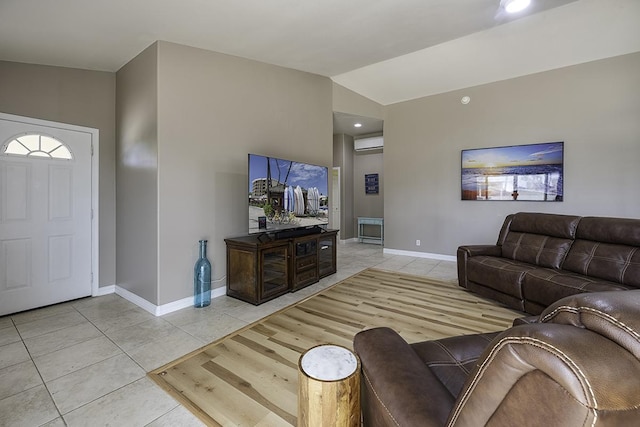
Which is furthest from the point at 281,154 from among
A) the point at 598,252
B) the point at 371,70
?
the point at 598,252

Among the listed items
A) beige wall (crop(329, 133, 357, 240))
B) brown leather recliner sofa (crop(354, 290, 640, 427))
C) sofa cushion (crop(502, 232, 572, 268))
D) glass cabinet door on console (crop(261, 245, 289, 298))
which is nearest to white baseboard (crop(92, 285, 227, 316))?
glass cabinet door on console (crop(261, 245, 289, 298))

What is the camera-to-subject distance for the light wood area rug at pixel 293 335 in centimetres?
161

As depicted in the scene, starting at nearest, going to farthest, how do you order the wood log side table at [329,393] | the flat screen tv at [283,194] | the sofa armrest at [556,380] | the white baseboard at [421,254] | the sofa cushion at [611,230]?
the sofa armrest at [556,380]
the wood log side table at [329,393]
the sofa cushion at [611,230]
the flat screen tv at [283,194]
the white baseboard at [421,254]

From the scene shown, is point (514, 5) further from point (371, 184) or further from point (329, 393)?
point (371, 184)

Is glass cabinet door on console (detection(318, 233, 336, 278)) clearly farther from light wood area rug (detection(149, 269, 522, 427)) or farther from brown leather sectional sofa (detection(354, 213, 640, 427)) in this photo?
brown leather sectional sofa (detection(354, 213, 640, 427))

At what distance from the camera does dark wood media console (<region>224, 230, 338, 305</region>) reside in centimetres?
300

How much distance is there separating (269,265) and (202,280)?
0.72m

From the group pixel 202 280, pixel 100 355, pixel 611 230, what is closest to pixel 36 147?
pixel 202 280

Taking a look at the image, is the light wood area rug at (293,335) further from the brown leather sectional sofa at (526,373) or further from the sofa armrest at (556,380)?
the sofa armrest at (556,380)

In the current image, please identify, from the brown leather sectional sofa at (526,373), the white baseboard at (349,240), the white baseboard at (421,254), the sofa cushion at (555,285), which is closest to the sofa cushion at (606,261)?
the sofa cushion at (555,285)

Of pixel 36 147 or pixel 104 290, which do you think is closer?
pixel 36 147

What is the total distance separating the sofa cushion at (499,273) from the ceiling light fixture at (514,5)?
8.18ft

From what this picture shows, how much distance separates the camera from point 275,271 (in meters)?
3.26

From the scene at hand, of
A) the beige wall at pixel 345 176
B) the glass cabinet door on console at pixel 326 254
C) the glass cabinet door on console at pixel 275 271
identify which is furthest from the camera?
the beige wall at pixel 345 176
